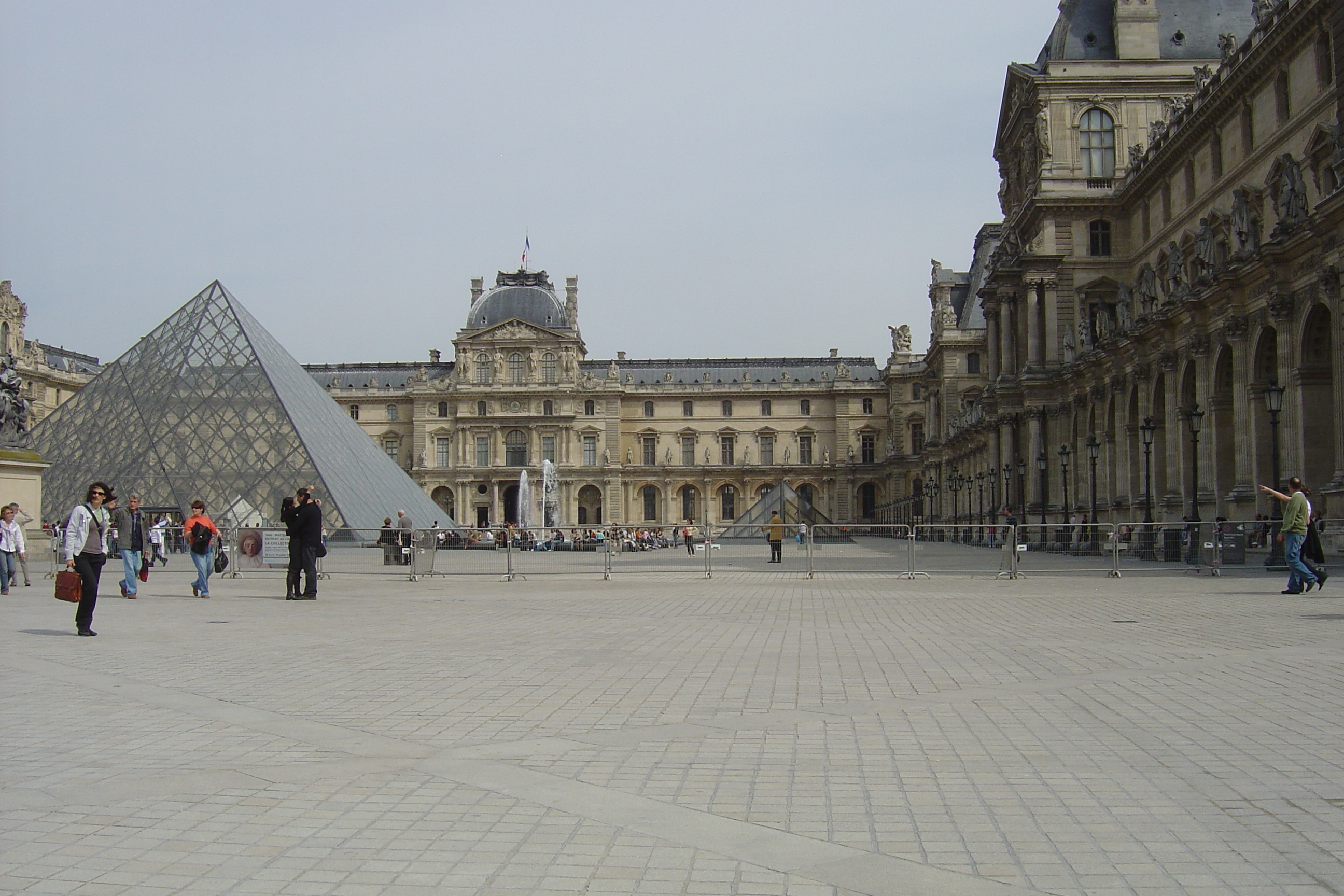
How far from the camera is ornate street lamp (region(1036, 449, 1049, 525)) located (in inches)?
1560

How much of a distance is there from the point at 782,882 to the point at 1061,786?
177 cm

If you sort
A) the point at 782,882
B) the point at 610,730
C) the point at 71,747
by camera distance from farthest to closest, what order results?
the point at 610,730, the point at 71,747, the point at 782,882

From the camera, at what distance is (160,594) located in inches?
682

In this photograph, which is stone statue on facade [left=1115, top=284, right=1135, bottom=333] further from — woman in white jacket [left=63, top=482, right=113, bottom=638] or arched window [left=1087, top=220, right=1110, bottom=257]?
woman in white jacket [left=63, top=482, right=113, bottom=638]

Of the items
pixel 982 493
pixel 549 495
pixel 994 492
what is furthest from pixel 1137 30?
pixel 549 495

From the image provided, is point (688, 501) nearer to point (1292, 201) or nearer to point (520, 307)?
point (520, 307)

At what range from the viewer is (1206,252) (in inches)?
1141

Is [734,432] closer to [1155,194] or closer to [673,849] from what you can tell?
[1155,194]

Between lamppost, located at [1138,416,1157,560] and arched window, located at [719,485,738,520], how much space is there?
5745 cm

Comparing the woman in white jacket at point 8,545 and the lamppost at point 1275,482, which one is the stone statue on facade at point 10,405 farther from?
the lamppost at point 1275,482

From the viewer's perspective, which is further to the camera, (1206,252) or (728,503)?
(728,503)

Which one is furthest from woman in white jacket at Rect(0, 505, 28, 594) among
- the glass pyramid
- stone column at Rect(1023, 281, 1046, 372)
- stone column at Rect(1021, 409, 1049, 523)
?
stone column at Rect(1023, 281, 1046, 372)

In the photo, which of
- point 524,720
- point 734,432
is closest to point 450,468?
point 734,432

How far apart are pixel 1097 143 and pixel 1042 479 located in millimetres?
11585
